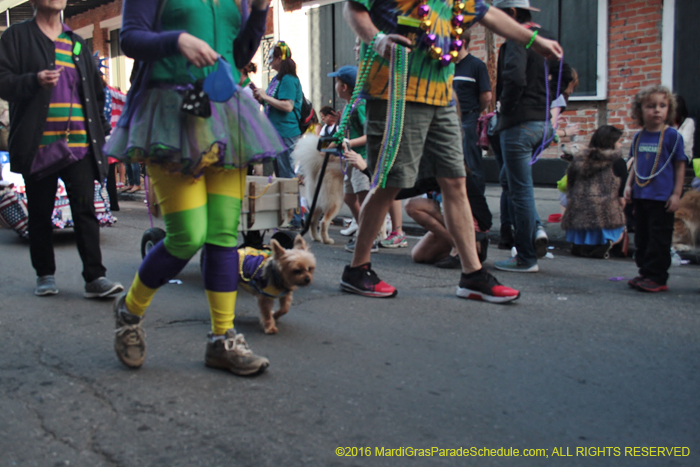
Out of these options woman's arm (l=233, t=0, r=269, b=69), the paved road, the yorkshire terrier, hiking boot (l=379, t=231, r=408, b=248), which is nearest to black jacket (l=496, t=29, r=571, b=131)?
the paved road

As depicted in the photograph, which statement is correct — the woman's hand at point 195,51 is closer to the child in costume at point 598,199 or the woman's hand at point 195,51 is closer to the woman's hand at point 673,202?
the woman's hand at point 673,202

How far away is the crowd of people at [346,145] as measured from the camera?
2.77 metres

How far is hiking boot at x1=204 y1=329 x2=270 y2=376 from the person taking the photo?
9.58ft

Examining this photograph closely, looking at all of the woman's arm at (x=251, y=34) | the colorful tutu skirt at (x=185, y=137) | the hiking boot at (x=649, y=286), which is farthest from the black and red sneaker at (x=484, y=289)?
the woman's arm at (x=251, y=34)

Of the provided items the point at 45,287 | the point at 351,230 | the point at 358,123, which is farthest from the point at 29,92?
the point at 351,230

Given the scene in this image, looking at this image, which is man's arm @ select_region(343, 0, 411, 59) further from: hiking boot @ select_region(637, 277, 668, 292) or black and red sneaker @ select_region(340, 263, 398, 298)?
hiking boot @ select_region(637, 277, 668, 292)

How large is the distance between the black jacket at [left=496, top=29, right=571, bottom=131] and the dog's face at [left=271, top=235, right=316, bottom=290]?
8.63ft

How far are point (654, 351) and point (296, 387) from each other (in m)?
1.81

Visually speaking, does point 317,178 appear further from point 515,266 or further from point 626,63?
point 626,63

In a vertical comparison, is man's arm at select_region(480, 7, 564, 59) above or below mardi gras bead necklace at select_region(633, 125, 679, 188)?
above

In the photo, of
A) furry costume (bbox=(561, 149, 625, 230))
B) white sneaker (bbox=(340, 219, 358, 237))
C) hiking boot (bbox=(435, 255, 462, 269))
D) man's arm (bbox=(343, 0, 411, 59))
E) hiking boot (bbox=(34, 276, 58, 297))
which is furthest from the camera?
white sneaker (bbox=(340, 219, 358, 237))

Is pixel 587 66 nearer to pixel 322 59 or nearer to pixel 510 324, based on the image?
pixel 322 59

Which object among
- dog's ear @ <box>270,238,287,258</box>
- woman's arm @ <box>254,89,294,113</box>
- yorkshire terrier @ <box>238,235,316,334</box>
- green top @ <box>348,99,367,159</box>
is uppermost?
woman's arm @ <box>254,89,294,113</box>

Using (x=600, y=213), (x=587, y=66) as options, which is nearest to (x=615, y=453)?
(x=600, y=213)
